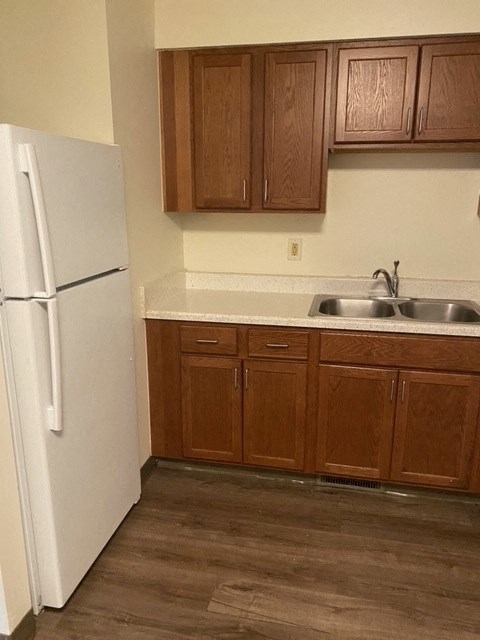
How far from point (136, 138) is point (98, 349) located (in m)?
1.01

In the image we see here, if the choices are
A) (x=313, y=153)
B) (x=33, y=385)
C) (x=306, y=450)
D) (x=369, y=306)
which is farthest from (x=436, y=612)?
(x=313, y=153)

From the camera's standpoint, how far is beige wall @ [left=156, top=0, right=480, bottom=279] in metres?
2.20

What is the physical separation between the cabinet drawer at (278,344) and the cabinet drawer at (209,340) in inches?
3.7

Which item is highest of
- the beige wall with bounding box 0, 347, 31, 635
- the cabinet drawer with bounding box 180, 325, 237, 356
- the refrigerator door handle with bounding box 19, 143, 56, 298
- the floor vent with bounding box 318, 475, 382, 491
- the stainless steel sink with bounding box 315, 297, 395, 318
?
the refrigerator door handle with bounding box 19, 143, 56, 298

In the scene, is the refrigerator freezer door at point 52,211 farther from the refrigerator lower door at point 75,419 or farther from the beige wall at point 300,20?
the beige wall at point 300,20

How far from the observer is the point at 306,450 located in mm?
2428

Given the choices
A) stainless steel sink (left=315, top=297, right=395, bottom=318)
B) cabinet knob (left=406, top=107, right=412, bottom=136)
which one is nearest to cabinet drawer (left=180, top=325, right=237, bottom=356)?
stainless steel sink (left=315, top=297, right=395, bottom=318)

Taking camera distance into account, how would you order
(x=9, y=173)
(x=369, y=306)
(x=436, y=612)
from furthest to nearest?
(x=369, y=306) → (x=436, y=612) → (x=9, y=173)

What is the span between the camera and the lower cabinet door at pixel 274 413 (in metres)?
2.36

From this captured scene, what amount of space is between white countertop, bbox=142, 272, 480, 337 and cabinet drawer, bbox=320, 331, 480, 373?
0.14ft

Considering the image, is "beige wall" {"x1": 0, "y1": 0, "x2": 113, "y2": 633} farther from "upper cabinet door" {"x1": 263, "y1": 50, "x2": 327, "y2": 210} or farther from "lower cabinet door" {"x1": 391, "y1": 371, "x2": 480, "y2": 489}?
"lower cabinet door" {"x1": 391, "y1": 371, "x2": 480, "y2": 489}

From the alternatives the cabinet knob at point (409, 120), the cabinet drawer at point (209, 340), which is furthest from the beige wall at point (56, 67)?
the cabinet knob at point (409, 120)

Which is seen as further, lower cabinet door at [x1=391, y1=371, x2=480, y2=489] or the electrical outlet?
the electrical outlet

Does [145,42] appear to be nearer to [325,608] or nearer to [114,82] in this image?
[114,82]
